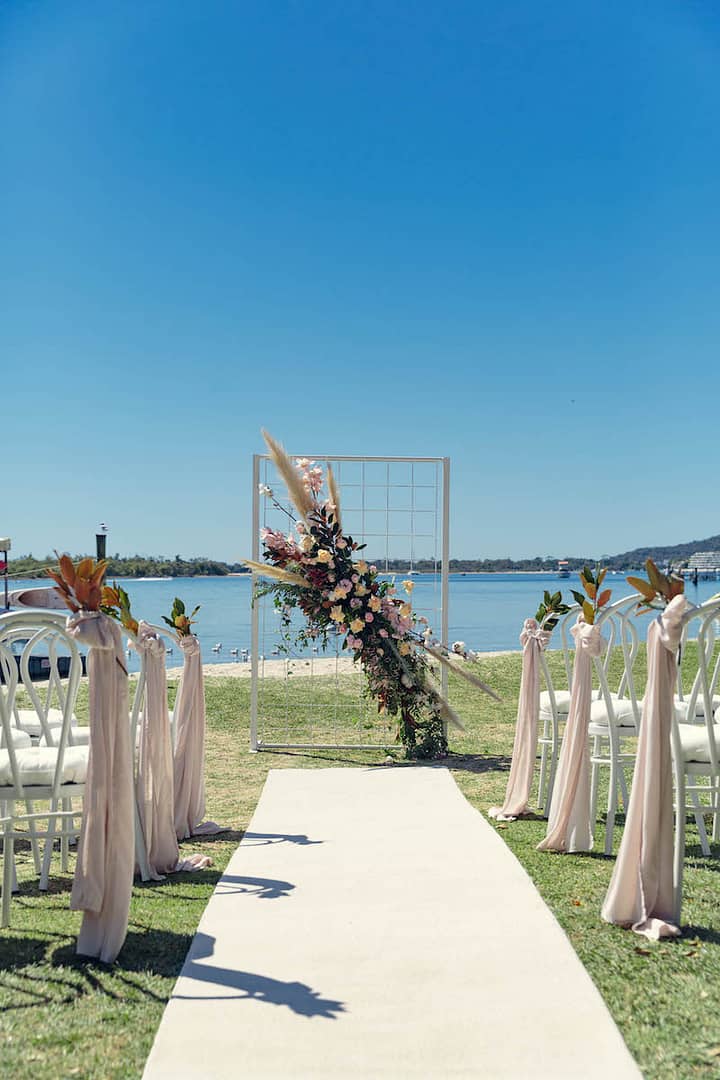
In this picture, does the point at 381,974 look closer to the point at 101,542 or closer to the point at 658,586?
the point at 658,586

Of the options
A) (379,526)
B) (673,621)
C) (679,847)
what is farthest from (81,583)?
(379,526)

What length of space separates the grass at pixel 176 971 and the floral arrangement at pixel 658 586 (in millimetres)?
1156

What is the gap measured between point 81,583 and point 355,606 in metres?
4.06

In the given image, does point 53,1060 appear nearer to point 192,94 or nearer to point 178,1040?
point 178,1040

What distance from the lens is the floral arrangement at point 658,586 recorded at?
3.27 m

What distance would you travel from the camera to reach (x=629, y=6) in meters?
9.73

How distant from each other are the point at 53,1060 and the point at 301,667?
1100 centimetres

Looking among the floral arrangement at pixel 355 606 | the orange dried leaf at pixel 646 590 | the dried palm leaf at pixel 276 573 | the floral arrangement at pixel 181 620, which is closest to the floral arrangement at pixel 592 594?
the orange dried leaf at pixel 646 590

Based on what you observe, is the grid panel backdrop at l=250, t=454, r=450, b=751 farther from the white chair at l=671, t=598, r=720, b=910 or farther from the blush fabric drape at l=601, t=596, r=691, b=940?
the blush fabric drape at l=601, t=596, r=691, b=940

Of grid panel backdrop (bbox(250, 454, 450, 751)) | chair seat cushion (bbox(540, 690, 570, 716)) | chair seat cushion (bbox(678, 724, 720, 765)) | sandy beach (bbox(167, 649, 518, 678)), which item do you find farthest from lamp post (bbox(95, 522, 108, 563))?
chair seat cushion (bbox(678, 724, 720, 765))

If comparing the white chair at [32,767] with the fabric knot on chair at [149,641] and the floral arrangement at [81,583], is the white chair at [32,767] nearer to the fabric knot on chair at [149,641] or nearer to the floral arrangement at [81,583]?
the floral arrangement at [81,583]

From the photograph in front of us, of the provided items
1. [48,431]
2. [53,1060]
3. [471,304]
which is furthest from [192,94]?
[48,431]

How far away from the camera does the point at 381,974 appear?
284 cm

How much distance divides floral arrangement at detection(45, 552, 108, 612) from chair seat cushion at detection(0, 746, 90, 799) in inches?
26.7
